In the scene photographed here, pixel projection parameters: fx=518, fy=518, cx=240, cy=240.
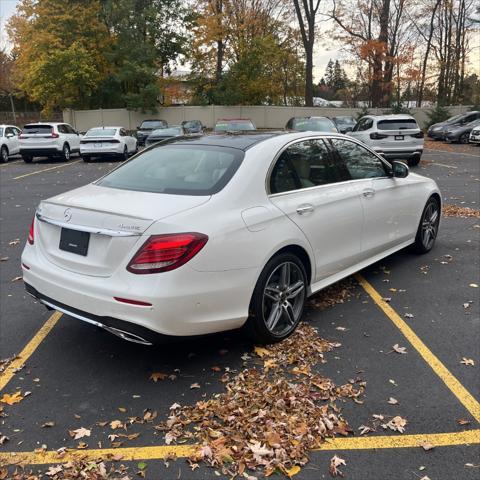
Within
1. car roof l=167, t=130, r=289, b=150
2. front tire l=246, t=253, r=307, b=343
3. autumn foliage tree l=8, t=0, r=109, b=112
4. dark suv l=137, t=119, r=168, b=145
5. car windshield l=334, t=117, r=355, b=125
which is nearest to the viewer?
front tire l=246, t=253, r=307, b=343

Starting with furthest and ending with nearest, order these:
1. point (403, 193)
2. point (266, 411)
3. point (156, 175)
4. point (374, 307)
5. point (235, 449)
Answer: point (403, 193), point (374, 307), point (156, 175), point (266, 411), point (235, 449)

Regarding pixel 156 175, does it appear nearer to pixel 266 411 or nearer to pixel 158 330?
pixel 158 330

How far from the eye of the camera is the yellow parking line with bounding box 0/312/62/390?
3.71 m

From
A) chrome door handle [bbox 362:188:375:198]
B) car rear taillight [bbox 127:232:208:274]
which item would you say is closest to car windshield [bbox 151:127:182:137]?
chrome door handle [bbox 362:188:375:198]

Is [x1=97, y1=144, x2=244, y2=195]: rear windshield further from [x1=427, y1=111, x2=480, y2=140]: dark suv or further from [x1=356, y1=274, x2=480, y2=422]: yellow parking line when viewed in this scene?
[x1=427, y1=111, x2=480, y2=140]: dark suv

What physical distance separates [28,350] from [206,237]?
73.6 inches

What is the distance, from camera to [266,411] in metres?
3.20

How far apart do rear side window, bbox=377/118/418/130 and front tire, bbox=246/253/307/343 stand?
12765 millimetres

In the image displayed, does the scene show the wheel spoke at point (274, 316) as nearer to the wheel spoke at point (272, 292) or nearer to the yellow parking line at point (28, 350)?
the wheel spoke at point (272, 292)

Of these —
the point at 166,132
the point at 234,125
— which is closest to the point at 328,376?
the point at 234,125

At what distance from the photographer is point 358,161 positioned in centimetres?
534

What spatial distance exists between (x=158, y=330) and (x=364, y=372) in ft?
4.96

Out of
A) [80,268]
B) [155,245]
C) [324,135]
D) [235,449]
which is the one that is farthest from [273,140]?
[235,449]

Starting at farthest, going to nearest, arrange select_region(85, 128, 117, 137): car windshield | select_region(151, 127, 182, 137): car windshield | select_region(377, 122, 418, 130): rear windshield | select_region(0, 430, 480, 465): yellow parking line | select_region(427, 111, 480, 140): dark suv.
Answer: select_region(427, 111, 480, 140): dark suv, select_region(151, 127, 182, 137): car windshield, select_region(85, 128, 117, 137): car windshield, select_region(377, 122, 418, 130): rear windshield, select_region(0, 430, 480, 465): yellow parking line
